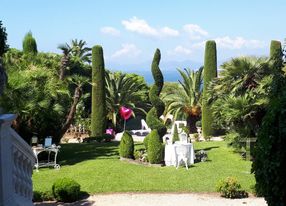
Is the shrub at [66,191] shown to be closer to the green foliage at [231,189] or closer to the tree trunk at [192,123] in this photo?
the green foliage at [231,189]

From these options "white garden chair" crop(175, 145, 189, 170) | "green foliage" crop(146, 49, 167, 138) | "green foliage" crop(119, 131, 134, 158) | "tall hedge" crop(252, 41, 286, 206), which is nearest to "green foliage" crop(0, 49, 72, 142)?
"green foliage" crop(119, 131, 134, 158)

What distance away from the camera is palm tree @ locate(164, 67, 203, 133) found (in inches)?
1093

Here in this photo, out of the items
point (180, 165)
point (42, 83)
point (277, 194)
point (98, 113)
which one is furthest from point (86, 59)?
point (277, 194)

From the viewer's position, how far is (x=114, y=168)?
1513cm

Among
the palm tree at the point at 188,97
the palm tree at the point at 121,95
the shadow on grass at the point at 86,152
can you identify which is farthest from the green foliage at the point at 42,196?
the palm tree at the point at 121,95

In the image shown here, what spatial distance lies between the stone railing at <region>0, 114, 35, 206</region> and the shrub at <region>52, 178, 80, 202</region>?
5.71m

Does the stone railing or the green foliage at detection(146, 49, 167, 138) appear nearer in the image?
the stone railing

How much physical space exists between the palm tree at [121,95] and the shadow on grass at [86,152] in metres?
6.64

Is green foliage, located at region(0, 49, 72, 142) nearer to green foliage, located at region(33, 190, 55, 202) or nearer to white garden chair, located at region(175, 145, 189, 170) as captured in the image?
green foliage, located at region(33, 190, 55, 202)

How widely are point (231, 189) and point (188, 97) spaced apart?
55.2 ft

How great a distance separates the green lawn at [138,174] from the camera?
12.5 metres

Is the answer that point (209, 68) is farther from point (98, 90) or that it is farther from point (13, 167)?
point (13, 167)

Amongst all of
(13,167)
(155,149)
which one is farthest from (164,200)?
(13,167)

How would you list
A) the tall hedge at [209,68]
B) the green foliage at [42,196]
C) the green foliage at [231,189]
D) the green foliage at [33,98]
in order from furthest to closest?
the tall hedge at [209,68]
the green foliage at [33,98]
the green foliage at [42,196]
the green foliage at [231,189]
